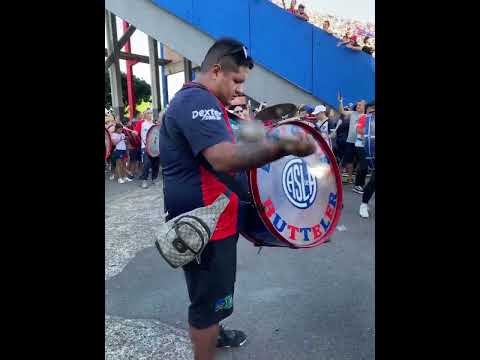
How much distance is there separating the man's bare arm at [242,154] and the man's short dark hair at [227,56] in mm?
478

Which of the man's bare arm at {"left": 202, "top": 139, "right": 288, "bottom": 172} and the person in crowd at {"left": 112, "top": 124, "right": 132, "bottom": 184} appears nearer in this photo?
the man's bare arm at {"left": 202, "top": 139, "right": 288, "bottom": 172}

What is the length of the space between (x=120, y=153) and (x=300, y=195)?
7.99 metres

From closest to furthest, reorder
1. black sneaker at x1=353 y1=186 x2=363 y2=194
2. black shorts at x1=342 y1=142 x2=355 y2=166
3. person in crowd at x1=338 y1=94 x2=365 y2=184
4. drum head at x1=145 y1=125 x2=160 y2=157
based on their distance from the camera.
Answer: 1. black sneaker at x1=353 y1=186 x2=363 y2=194
2. person in crowd at x1=338 y1=94 x2=365 y2=184
3. drum head at x1=145 y1=125 x2=160 y2=157
4. black shorts at x1=342 y1=142 x2=355 y2=166

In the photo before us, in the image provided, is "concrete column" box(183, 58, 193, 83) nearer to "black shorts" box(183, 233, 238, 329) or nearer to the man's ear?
the man's ear

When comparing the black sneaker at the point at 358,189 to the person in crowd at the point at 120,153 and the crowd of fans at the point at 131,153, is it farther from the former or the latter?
the person in crowd at the point at 120,153

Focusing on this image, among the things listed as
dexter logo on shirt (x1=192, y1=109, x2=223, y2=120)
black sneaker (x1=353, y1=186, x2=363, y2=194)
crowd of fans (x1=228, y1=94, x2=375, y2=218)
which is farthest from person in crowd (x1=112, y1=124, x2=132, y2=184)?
dexter logo on shirt (x1=192, y1=109, x2=223, y2=120)

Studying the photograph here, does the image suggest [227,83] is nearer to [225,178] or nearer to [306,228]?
[225,178]

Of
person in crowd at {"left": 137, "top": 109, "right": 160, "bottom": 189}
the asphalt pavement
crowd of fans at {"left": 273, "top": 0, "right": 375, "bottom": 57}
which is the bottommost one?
the asphalt pavement

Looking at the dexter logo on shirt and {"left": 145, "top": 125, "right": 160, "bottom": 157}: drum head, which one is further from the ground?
the dexter logo on shirt

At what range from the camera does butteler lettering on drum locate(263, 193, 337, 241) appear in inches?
67.4

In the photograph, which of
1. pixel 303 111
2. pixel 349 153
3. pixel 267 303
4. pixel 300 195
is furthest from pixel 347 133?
pixel 300 195

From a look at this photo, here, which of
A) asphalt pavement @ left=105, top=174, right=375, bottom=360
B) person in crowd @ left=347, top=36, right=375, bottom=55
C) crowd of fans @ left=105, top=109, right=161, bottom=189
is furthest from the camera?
person in crowd @ left=347, top=36, right=375, bottom=55

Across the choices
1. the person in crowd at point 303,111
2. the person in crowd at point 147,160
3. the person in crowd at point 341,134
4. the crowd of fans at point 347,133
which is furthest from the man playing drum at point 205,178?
the person in crowd at point 147,160
